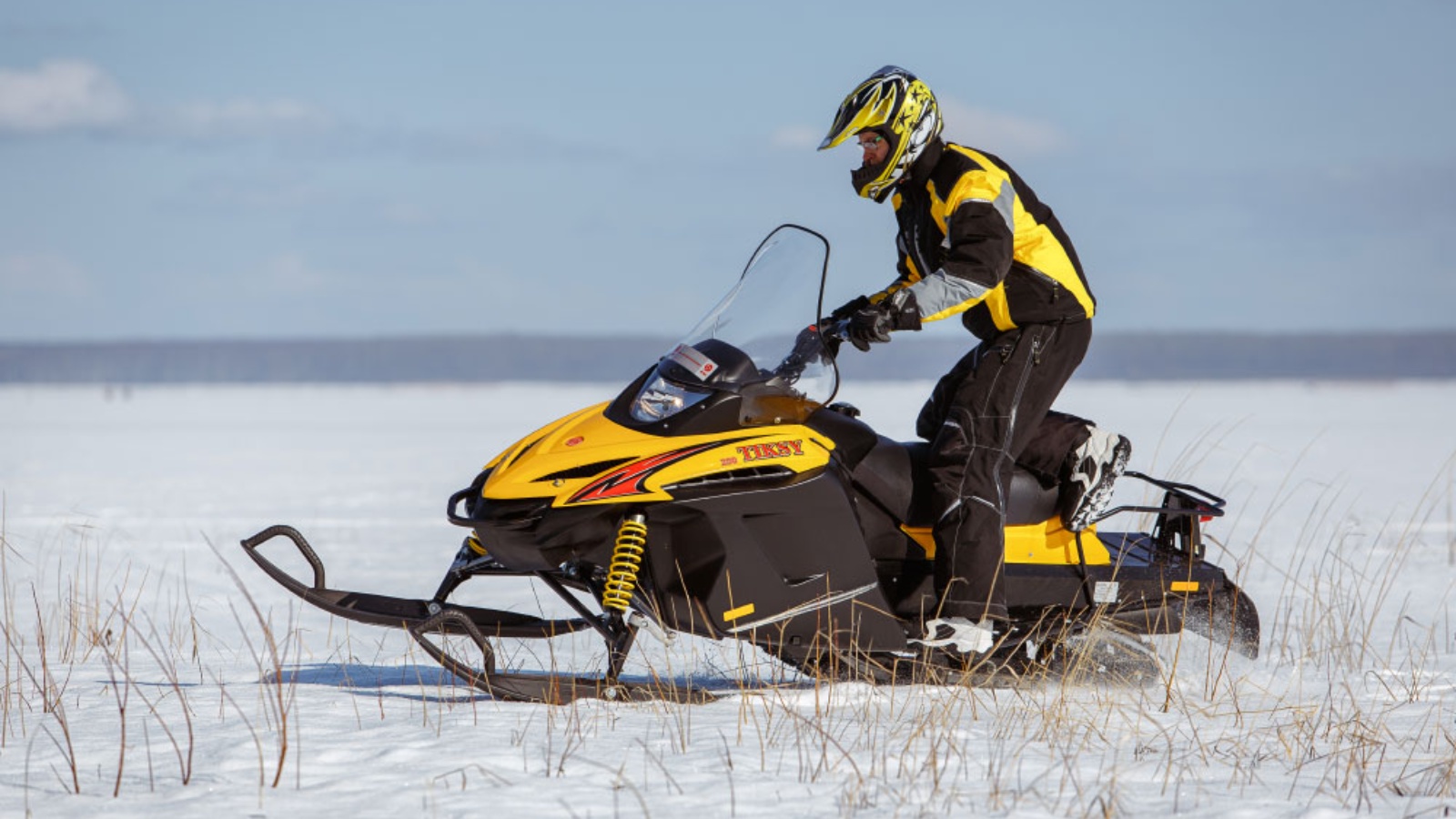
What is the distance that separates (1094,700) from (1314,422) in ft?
72.7

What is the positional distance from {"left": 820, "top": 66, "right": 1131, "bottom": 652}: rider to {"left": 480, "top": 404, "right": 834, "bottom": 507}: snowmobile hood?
1.71 ft

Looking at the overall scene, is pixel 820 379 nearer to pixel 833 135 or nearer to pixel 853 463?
pixel 853 463

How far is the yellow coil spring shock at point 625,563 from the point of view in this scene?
458 cm

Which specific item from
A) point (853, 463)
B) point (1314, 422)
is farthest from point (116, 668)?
point (1314, 422)

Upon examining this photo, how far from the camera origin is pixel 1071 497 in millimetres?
5371

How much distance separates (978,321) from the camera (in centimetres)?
534

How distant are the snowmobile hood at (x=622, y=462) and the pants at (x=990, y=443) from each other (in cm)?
56

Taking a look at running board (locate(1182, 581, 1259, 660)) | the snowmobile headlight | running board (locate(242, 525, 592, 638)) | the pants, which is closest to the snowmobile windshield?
the snowmobile headlight

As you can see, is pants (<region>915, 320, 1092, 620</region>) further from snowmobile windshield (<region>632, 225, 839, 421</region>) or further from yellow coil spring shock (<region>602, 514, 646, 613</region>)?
yellow coil spring shock (<region>602, 514, 646, 613</region>)

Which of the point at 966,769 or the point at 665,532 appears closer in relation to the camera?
the point at 966,769

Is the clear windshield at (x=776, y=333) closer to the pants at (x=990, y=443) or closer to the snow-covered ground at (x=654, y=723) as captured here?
the pants at (x=990, y=443)

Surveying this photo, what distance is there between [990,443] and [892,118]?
1.15m

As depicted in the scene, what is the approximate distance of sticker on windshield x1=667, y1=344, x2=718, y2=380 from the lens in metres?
4.80

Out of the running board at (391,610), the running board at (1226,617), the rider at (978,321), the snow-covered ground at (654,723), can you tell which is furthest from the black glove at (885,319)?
the running board at (1226,617)
